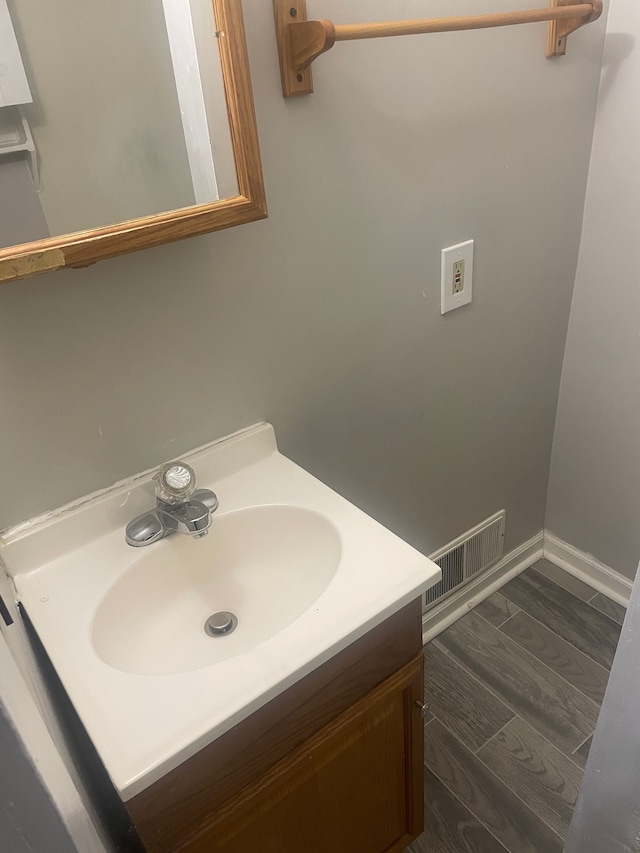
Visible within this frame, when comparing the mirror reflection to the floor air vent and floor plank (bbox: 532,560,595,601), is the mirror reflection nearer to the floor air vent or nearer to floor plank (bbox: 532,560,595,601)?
the floor air vent

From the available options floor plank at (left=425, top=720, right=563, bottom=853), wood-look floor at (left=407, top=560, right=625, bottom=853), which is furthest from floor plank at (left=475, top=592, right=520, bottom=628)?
floor plank at (left=425, top=720, right=563, bottom=853)

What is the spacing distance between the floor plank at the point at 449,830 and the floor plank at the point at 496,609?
1.72 ft

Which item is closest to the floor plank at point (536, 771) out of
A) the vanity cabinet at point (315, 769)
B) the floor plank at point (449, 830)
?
the floor plank at point (449, 830)

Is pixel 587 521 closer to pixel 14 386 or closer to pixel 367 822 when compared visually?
pixel 367 822

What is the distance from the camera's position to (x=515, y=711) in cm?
161

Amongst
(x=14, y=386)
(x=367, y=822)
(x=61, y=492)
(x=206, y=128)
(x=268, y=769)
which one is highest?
(x=206, y=128)

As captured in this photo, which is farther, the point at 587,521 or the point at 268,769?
the point at 587,521

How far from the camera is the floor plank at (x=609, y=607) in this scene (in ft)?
6.02

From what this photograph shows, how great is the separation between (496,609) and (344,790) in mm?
984

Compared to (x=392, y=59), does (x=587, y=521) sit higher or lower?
lower

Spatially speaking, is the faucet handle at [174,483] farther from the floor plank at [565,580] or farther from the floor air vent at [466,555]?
the floor plank at [565,580]

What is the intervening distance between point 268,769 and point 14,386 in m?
0.64

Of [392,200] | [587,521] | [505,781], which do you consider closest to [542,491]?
[587,521]

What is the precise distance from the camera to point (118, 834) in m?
0.96
